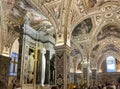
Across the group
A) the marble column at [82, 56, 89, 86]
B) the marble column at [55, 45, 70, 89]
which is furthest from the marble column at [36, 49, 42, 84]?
the marble column at [82, 56, 89, 86]

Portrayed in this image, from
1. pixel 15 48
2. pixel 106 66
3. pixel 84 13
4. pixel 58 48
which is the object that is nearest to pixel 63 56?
pixel 58 48

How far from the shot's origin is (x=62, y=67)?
8.52 meters

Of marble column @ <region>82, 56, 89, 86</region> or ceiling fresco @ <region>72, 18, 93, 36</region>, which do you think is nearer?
ceiling fresco @ <region>72, 18, 93, 36</region>

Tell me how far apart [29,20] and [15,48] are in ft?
15.8

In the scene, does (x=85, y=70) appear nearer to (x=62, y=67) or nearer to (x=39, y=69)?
(x=39, y=69)

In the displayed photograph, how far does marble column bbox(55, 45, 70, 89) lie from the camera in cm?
837

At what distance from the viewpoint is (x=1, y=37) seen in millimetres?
12398

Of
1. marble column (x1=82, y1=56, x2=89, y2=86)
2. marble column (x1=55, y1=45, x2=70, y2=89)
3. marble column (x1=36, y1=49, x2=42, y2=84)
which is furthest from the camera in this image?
marble column (x1=82, y1=56, x2=89, y2=86)

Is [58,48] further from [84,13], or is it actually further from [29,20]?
[29,20]

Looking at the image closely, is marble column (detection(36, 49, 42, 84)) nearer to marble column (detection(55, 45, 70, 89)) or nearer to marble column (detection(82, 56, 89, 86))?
marble column (detection(55, 45, 70, 89))

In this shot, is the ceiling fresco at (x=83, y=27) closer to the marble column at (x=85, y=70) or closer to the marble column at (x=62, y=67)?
the marble column at (x=85, y=70)

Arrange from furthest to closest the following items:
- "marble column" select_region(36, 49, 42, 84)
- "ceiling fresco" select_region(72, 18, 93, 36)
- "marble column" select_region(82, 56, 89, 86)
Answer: "marble column" select_region(82, 56, 89, 86) → "ceiling fresco" select_region(72, 18, 93, 36) → "marble column" select_region(36, 49, 42, 84)

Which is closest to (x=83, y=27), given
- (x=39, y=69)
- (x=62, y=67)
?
(x=39, y=69)

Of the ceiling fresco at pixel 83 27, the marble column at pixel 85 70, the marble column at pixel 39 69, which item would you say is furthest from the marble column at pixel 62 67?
the marble column at pixel 85 70
